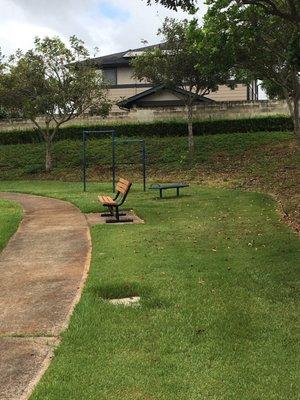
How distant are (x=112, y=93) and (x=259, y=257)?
3665cm

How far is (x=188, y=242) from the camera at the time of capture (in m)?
9.49

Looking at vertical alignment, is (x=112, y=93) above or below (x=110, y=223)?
above

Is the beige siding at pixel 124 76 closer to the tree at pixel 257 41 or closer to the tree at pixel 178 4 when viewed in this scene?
the tree at pixel 257 41

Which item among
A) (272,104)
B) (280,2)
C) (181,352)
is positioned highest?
(280,2)

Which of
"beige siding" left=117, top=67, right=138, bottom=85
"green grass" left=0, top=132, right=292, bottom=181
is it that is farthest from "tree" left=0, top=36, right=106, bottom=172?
"beige siding" left=117, top=67, right=138, bottom=85

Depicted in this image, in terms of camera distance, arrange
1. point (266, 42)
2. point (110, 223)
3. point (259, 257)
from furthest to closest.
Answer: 1. point (266, 42)
2. point (110, 223)
3. point (259, 257)

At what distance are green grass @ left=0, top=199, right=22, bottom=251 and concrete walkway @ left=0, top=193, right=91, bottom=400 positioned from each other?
0.56 feet

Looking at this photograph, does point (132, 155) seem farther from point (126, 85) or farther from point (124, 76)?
point (124, 76)

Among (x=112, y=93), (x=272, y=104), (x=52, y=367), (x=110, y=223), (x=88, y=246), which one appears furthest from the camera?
(x=112, y=93)

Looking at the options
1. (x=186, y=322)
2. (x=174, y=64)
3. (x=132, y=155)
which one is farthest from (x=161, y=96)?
(x=186, y=322)

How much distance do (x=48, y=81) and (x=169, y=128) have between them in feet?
25.3

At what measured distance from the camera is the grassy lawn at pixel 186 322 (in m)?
4.07

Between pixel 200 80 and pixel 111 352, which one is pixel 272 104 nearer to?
pixel 200 80

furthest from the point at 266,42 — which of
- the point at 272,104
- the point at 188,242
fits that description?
the point at 188,242
